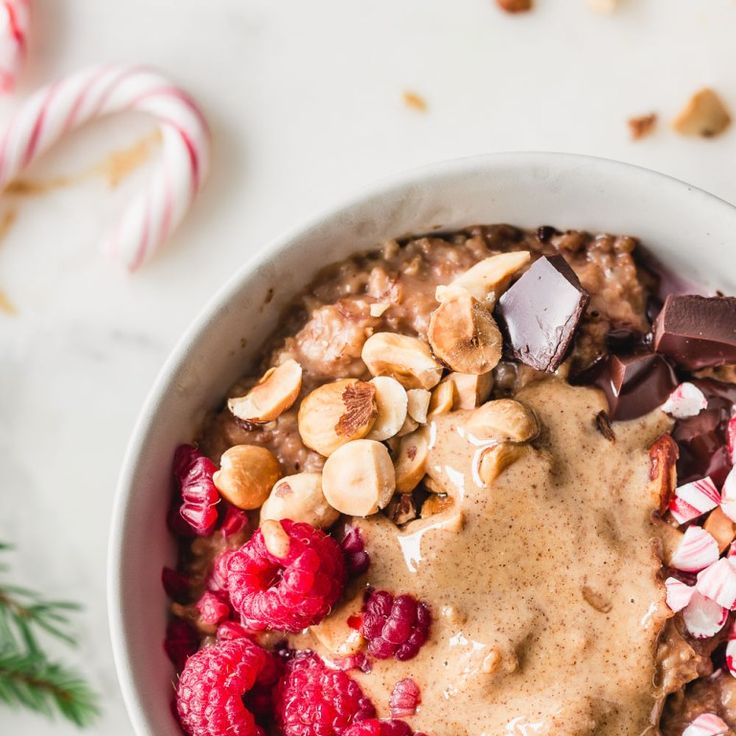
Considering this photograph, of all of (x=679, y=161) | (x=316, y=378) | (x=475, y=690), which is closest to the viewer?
(x=475, y=690)

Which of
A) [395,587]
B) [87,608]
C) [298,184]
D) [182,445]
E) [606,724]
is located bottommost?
[87,608]

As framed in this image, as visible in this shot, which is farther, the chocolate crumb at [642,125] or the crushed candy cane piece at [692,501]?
the chocolate crumb at [642,125]

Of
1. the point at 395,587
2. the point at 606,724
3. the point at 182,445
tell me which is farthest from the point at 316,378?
the point at 606,724

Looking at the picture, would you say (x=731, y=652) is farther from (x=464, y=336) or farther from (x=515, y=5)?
(x=515, y=5)

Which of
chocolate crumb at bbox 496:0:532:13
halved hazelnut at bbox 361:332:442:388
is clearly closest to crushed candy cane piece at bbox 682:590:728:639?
halved hazelnut at bbox 361:332:442:388

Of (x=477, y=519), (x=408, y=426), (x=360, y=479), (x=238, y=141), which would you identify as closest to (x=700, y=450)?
(x=477, y=519)

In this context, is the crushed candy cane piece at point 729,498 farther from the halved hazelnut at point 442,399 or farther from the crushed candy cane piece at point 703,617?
the halved hazelnut at point 442,399

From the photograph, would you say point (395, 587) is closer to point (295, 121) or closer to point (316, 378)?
point (316, 378)

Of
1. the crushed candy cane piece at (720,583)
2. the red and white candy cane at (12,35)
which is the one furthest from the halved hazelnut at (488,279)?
the red and white candy cane at (12,35)
